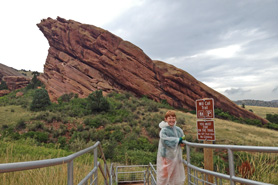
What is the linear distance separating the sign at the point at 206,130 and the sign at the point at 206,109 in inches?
5.2

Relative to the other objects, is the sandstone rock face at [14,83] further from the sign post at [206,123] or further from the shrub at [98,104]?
the sign post at [206,123]

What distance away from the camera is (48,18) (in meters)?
43.0

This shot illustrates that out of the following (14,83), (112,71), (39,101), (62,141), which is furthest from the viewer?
(14,83)

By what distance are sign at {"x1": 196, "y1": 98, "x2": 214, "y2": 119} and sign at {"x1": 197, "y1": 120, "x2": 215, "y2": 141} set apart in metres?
0.13

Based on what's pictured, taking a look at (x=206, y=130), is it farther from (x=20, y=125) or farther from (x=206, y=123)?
(x=20, y=125)

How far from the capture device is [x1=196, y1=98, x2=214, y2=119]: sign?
14.6ft

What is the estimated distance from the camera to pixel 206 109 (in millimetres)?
4543

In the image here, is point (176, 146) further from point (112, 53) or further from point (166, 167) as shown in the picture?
point (112, 53)

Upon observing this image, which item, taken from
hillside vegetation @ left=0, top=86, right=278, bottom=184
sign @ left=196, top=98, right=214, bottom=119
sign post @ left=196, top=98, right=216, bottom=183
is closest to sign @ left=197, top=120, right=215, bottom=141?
sign post @ left=196, top=98, right=216, bottom=183

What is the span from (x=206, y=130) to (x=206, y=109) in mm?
536

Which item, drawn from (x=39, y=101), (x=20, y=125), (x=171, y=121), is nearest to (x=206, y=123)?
(x=171, y=121)

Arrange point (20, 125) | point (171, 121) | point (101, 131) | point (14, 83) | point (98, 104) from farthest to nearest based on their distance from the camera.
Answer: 1. point (14, 83)
2. point (98, 104)
3. point (20, 125)
4. point (101, 131)
5. point (171, 121)

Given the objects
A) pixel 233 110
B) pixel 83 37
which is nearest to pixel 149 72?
pixel 83 37

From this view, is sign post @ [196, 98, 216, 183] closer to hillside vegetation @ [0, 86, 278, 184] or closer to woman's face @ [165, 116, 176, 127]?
woman's face @ [165, 116, 176, 127]
